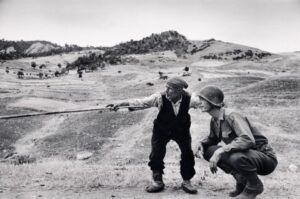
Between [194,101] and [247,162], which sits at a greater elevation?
[194,101]

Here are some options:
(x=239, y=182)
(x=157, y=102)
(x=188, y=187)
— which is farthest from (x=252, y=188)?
(x=157, y=102)

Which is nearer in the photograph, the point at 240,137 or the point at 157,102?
the point at 240,137

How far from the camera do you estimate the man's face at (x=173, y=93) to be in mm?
6148

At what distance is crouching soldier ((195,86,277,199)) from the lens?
5.41 metres

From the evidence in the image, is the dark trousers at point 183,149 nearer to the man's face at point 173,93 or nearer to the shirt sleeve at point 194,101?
the shirt sleeve at point 194,101

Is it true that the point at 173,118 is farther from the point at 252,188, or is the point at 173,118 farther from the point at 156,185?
the point at 252,188

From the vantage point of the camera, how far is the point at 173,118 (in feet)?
20.7

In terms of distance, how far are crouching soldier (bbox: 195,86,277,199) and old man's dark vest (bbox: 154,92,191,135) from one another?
451mm

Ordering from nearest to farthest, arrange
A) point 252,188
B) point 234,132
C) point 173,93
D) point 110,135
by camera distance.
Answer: point 252,188 → point 234,132 → point 173,93 → point 110,135

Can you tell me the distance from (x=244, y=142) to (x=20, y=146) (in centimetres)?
907

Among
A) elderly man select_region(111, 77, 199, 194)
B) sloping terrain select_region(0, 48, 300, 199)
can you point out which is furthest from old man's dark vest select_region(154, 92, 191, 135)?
sloping terrain select_region(0, 48, 300, 199)

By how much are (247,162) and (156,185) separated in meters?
1.49

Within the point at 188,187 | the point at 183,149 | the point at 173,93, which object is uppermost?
the point at 173,93

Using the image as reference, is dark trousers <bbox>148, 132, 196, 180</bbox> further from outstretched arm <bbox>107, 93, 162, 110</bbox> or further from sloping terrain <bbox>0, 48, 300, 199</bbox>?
outstretched arm <bbox>107, 93, 162, 110</bbox>
